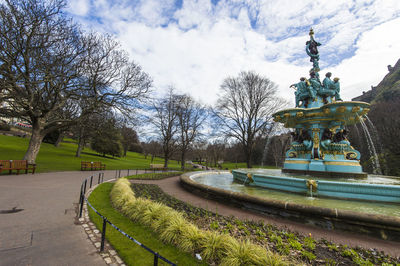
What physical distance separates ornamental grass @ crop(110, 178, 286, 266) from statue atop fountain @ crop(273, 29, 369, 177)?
977cm

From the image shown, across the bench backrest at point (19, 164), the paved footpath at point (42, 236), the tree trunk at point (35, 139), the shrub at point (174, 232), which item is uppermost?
the tree trunk at point (35, 139)

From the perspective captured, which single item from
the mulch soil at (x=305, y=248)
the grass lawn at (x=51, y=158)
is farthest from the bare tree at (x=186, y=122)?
the mulch soil at (x=305, y=248)

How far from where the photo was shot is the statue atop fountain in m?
10.6

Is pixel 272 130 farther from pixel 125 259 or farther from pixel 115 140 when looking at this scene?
pixel 115 140

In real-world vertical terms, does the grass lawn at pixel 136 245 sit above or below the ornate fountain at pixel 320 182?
below

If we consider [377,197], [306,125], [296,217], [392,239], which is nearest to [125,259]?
[296,217]

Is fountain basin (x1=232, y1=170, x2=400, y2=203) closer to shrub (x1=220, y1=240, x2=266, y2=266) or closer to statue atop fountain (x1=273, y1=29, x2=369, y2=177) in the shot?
statue atop fountain (x1=273, y1=29, x2=369, y2=177)

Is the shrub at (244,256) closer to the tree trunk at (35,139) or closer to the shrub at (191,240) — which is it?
the shrub at (191,240)

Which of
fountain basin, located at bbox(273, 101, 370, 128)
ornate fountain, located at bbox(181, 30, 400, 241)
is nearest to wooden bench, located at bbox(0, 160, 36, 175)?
ornate fountain, located at bbox(181, 30, 400, 241)

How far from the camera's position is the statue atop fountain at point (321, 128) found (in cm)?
1059

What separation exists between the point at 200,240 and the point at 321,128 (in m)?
11.7

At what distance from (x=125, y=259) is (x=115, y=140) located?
40781mm

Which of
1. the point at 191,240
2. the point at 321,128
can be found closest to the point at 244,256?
the point at 191,240

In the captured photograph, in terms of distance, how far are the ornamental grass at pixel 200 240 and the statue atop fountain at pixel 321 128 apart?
9767 mm
